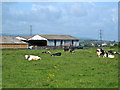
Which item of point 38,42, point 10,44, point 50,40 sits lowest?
point 10,44

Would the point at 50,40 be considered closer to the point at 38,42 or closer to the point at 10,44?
the point at 38,42

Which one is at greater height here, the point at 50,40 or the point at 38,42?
the point at 50,40

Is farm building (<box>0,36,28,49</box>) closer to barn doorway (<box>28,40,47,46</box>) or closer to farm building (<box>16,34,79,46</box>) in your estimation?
farm building (<box>16,34,79,46</box>)

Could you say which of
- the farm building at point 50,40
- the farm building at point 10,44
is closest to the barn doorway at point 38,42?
the farm building at point 50,40

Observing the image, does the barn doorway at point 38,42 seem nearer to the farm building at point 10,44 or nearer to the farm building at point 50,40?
the farm building at point 50,40

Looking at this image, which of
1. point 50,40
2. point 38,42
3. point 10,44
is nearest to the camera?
point 10,44

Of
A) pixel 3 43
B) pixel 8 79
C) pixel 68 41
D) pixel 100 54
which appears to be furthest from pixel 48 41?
pixel 8 79

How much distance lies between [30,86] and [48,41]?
62.1m

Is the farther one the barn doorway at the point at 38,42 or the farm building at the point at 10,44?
the barn doorway at the point at 38,42

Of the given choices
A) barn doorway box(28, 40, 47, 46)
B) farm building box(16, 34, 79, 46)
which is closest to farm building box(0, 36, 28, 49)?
farm building box(16, 34, 79, 46)

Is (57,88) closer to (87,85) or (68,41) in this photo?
(87,85)

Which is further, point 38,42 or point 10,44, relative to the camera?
point 38,42

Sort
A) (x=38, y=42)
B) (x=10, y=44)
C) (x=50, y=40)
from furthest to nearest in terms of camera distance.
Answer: (x=38, y=42) < (x=50, y=40) < (x=10, y=44)

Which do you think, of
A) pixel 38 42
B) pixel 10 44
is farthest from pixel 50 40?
pixel 10 44
